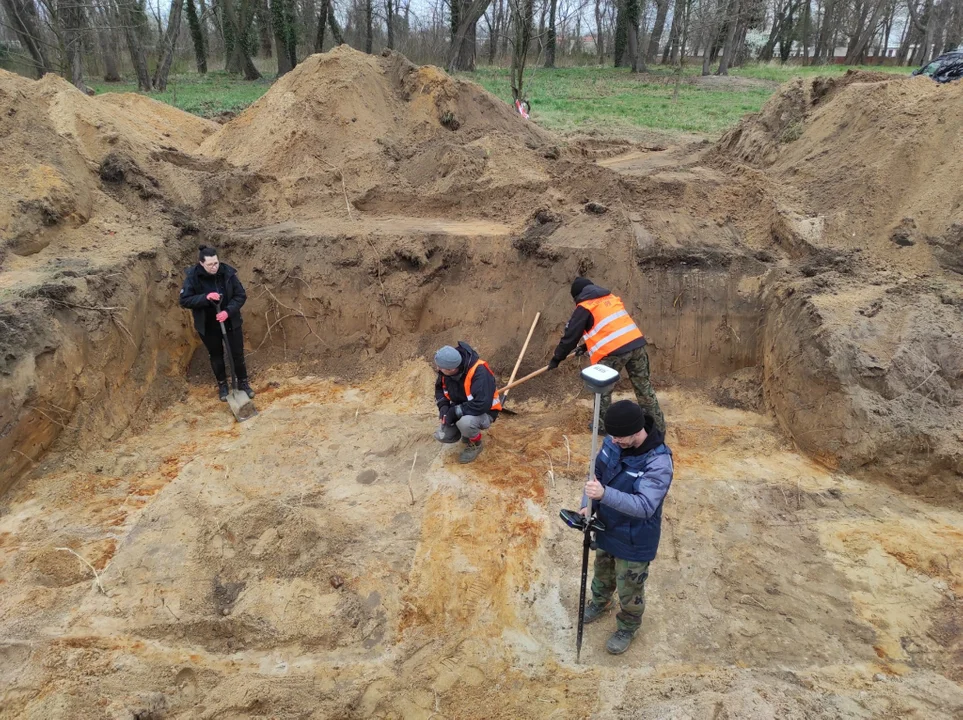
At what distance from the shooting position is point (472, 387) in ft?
17.7

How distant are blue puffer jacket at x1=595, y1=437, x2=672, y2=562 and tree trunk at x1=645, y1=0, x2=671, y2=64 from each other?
25.7 m

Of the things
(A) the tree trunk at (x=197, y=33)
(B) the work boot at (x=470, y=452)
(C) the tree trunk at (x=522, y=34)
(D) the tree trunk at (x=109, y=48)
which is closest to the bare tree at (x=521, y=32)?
(C) the tree trunk at (x=522, y=34)

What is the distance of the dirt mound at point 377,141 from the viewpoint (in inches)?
329

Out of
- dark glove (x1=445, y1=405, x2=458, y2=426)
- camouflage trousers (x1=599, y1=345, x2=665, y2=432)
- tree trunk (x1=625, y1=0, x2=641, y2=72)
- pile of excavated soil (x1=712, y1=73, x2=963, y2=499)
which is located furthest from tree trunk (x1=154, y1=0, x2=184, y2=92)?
camouflage trousers (x1=599, y1=345, x2=665, y2=432)

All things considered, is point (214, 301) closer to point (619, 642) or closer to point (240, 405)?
point (240, 405)

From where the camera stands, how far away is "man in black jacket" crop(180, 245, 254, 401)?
594 centimetres

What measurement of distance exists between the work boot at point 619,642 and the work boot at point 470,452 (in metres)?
2.22

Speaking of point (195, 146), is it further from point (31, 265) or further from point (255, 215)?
point (31, 265)

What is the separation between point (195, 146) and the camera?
31.8 ft

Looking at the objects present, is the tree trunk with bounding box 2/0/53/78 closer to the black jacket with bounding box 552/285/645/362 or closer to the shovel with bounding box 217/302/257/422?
the shovel with bounding box 217/302/257/422

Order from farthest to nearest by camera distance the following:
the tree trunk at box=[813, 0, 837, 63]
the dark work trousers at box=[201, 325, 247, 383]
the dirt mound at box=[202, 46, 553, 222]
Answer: the tree trunk at box=[813, 0, 837, 63]
the dirt mound at box=[202, 46, 553, 222]
the dark work trousers at box=[201, 325, 247, 383]

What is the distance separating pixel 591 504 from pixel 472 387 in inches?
81.9

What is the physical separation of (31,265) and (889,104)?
415 inches

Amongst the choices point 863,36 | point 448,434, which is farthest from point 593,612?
point 863,36
